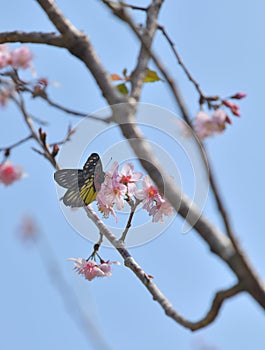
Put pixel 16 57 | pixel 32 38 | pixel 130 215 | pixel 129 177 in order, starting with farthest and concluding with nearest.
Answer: pixel 16 57 → pixel 129 177 → pixel 130 215 → pixel 32 38

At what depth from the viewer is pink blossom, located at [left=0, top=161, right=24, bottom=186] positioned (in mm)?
3760

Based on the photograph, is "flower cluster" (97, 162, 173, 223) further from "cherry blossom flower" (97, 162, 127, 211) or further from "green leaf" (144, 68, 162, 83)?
"green leaf" (144, 68, 162, 83)

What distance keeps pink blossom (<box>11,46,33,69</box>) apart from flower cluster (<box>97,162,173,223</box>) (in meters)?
1.03

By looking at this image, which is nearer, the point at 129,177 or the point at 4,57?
the point at 129,177

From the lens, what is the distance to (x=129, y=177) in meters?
2.74

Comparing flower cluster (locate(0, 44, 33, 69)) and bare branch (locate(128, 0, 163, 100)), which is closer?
bare branch (locate(128, 0, 163, 100))

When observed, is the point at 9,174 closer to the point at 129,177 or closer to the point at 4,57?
the point at 4,57

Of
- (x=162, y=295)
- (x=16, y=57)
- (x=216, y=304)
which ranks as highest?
(x=16, y=57)

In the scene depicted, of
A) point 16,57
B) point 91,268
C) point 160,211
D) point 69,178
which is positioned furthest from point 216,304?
point 16,57

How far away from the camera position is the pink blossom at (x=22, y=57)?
3.37m

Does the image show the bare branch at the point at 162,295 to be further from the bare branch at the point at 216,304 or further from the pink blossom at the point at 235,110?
the pink blossom at the point at 235,110

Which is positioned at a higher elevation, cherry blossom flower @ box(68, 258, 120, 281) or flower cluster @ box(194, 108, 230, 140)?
flower cluster @ box(194, 108, 230, 140)

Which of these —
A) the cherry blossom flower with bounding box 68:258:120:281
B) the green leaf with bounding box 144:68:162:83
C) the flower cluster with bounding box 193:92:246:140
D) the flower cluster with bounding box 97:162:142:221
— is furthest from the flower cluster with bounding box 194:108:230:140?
the cherry blossom flower with bounding box 68:258:120:281

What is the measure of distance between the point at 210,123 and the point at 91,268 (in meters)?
0.93
